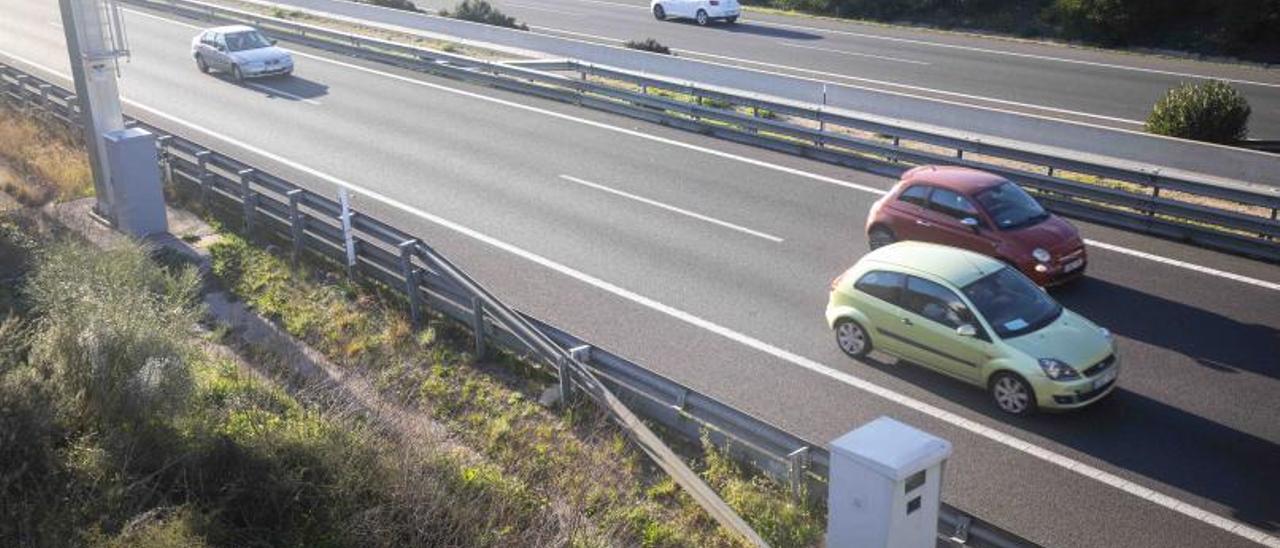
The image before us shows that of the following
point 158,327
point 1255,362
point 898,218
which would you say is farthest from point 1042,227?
point 158,327

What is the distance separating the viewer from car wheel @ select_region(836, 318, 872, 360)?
39.1ft

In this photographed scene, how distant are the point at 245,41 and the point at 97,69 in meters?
14.0

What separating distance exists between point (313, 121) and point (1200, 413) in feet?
61.8

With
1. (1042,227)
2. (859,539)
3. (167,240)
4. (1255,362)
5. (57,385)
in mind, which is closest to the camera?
(859,539)

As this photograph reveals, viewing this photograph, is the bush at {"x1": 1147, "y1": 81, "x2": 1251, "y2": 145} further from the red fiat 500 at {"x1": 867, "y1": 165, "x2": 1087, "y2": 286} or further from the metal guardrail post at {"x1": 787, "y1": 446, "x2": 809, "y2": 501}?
the metal guardrail post at {"x1": 787, "y1": 446, "x2": 809, "y2": 501}

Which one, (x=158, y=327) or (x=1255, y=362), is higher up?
(x=158, y=327)

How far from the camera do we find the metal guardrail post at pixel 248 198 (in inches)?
623

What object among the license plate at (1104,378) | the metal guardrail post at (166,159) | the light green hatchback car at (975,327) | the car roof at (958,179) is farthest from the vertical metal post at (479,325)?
the metal guardrail post at (166,159)

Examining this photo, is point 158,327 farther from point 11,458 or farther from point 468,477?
point 468,477

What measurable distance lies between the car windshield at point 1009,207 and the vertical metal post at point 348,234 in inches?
321

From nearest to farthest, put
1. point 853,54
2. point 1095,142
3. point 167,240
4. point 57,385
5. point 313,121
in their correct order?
point 57,385 → point 167,240 → point 1095,142 → point 313,121 → point 853,54

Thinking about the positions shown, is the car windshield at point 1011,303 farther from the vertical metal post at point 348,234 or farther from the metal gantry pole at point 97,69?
the metal gantry pole at point 97,69

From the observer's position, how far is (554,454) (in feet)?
33.2

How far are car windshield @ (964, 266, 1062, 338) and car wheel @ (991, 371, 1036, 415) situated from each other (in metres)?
0.45
